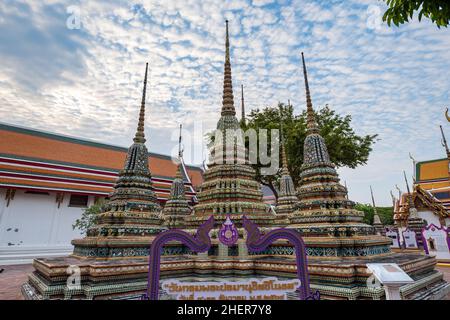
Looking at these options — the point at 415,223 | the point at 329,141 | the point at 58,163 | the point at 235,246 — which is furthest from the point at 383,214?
the point at 58,163

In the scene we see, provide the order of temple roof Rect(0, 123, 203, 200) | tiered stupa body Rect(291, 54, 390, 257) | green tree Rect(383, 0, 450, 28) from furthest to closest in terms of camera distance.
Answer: temple roof Rect(0, 123, 203, 200)
tiered stupa body Rect(291, 54, 390, 257)
green tree Rect(383, 0, 450, 28)

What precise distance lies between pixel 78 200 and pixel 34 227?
3282 mm

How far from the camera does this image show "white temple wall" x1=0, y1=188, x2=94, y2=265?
16625mm

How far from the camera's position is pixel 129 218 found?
7.89 metres

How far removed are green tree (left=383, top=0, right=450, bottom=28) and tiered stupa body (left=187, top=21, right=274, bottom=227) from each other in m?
6.11

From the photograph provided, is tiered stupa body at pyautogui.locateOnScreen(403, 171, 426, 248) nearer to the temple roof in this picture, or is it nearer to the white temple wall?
the temple roof

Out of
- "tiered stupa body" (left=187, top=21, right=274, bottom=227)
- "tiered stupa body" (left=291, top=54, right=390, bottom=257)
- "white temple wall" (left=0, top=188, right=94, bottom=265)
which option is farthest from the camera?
"white temple wall" (left=0, top=188, right=94, bottom=265)

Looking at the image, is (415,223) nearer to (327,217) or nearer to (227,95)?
(327,217)

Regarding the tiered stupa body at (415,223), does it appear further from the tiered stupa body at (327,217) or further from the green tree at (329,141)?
the tiered stupa body at (327,217)

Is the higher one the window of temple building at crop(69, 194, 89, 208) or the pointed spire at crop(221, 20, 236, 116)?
the pointed spire at crop(221, 20, 236, 116)

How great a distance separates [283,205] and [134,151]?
27.9ft

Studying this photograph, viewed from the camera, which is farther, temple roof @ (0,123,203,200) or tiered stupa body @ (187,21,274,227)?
temple roof @ (0,123,203,200)

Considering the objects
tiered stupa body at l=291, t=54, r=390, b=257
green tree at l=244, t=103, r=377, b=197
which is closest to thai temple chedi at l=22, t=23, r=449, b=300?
tiered stupa body at l=291, t=54, r=390, b=257
